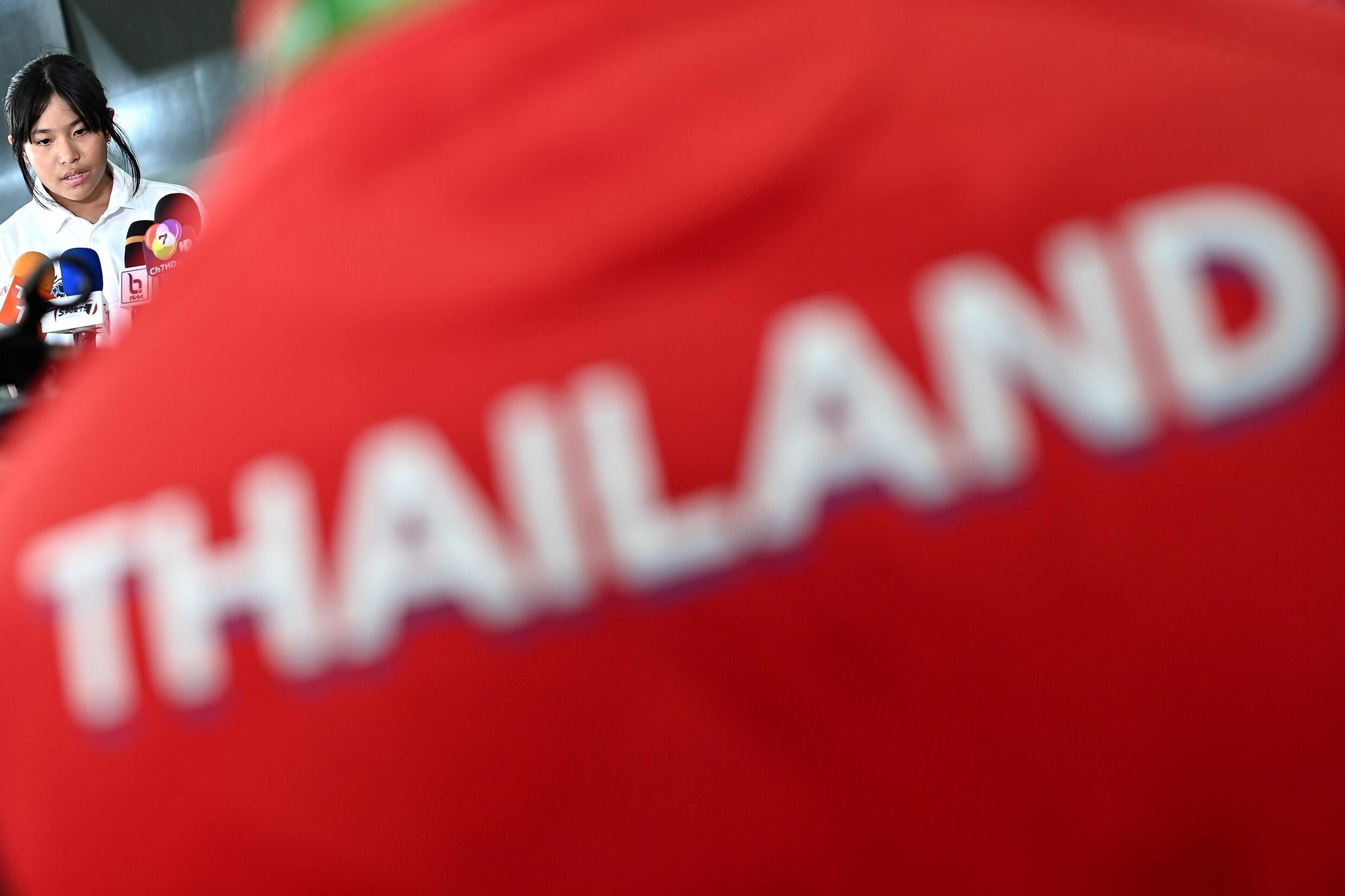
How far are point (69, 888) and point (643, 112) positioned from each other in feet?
0.67

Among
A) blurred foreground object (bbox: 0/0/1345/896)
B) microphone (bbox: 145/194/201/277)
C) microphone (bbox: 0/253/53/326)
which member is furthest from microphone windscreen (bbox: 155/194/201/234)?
blurred foreground object (bbox: 0/0/1345/896)

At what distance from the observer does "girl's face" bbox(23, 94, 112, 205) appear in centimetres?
229

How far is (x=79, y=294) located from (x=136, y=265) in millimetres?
413

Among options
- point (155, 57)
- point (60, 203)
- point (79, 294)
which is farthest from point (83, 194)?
point (155, 57)

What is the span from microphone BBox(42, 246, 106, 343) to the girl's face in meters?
0.11

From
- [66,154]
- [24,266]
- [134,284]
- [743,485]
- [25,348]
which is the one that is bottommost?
[743,485]

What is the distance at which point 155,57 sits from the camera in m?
3.13

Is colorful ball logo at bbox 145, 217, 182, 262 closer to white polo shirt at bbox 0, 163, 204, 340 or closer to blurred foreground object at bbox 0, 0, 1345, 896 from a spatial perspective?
white polo shirt at bbox 0, 163, 204, 340

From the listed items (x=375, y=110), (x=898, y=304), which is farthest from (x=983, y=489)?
(x=375, y=110)

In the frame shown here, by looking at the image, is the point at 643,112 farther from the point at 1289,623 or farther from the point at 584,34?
the point at 1289,623

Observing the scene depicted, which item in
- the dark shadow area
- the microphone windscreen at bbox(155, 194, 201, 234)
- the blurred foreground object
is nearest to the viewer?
the blurred foreground object

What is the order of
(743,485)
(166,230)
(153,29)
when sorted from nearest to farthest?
1. (743,485)
2. (166,230)
3. (153,29)

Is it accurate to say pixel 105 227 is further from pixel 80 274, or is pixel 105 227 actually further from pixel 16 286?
pixel 80 274

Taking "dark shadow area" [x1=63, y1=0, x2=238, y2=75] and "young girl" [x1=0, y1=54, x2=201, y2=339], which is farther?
"dark shadow area" [x1=63, y1=0, x2=238, y2=75]
